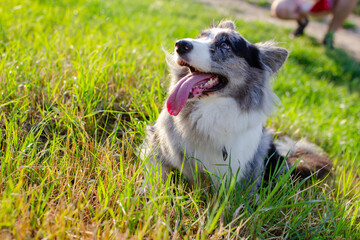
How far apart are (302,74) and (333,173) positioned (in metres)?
3.35

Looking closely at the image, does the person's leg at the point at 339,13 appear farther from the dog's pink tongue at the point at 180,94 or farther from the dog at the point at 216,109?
the dog's pink tongue at the point at 180,94

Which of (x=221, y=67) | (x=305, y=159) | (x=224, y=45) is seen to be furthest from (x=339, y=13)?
(x=221, y=67)

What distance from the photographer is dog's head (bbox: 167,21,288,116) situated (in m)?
2.38

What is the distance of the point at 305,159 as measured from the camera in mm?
3041

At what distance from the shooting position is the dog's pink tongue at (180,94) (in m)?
2.37

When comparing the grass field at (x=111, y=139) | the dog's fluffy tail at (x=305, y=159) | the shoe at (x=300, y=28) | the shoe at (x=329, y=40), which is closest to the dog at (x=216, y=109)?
the grass field at (x=111, y=139)

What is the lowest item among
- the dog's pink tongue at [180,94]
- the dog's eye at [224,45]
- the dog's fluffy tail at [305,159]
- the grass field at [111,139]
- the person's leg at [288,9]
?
the dog's fluffy tail at [305,159]

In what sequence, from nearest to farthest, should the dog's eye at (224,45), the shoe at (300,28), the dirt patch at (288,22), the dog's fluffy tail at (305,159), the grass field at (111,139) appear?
the grass field at (111,139), the dog's eye at (224,45), the dog's fluffy tail at (305,159), the shoe at (300,28), the dirt patch at (288,22)

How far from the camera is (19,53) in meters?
3.50

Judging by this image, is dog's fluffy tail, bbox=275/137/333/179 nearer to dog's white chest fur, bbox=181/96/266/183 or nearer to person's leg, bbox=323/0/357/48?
dog's white chest fur, bbox=181/96/266/183

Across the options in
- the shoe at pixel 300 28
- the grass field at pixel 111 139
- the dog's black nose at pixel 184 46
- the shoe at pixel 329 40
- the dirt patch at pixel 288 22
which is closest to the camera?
the grass field at pixel 111 139

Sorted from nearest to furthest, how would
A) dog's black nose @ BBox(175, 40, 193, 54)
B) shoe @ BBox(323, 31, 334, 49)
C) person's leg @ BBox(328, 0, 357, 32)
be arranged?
1. dog's black nose @ BBox(175, 40, 193, 54)
2. person's leg @ BBox(328, 0, 357, 32)
3. shoe @ BBox(323, 31, 334, 49)

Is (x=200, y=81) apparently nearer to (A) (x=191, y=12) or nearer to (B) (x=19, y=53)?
(B) (x=19, y=53)

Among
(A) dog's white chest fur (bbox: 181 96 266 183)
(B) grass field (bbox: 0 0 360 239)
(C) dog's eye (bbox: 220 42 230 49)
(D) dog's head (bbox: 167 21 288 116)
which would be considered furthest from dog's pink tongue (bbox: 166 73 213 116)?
(B) grass field (bbox: 0 0 360 239)
